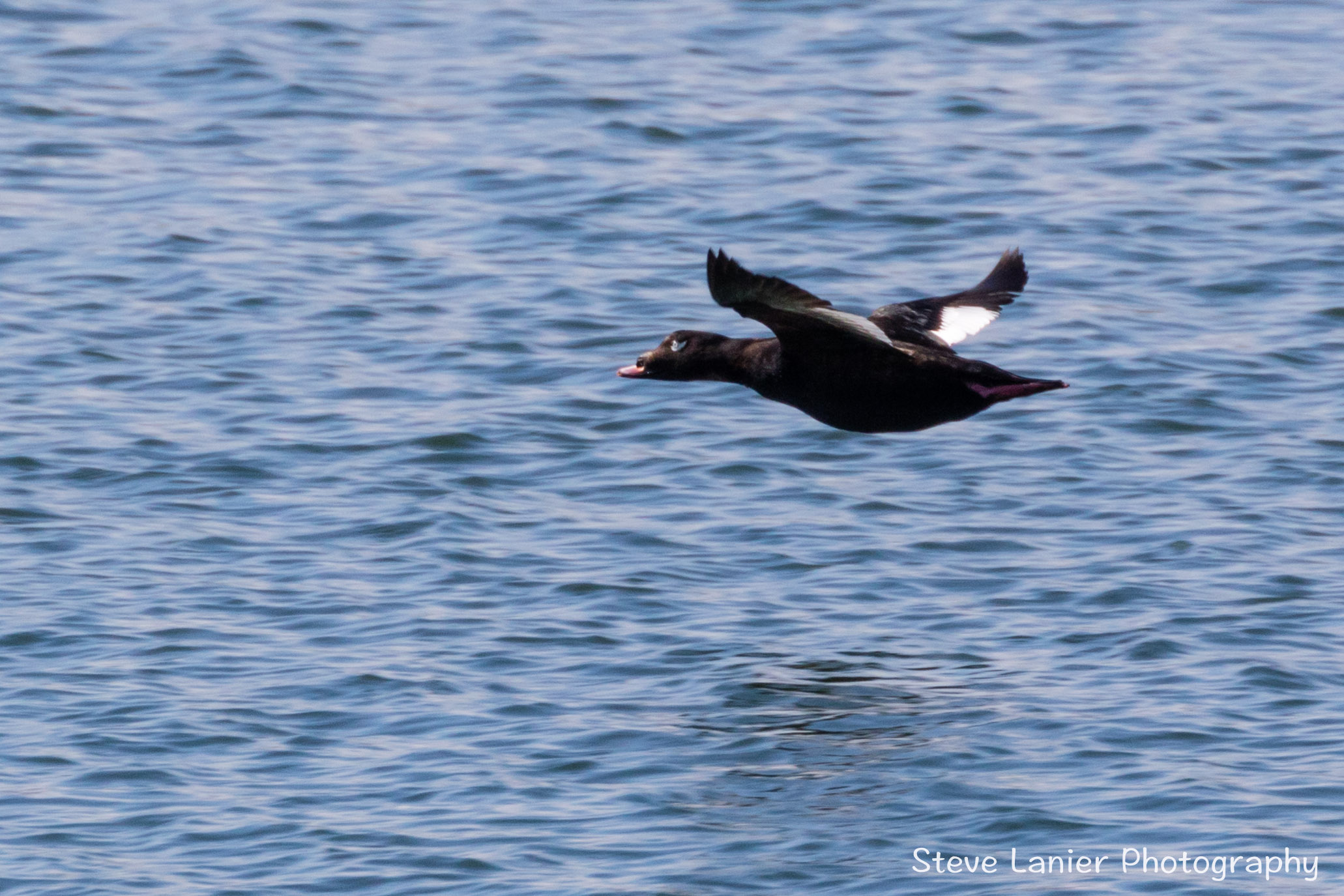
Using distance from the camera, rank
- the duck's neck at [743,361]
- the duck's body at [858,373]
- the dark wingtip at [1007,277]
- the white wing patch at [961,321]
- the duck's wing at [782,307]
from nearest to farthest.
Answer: the duck's wing at [782,307], the duck's body at [858,373], the duck's neck at [743,361], the white wing patch at [961,321], the dark wingtip at [1007,277]

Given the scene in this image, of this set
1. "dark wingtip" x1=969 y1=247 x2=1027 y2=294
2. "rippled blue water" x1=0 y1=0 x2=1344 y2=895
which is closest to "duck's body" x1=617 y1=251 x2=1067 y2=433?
"dark wingtip" x1=969 y1=247 x2=1027 y2=294

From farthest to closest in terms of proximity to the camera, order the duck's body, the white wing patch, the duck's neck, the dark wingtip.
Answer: the dark wingtip < the white wing patch < the duck's neck < the duck's body

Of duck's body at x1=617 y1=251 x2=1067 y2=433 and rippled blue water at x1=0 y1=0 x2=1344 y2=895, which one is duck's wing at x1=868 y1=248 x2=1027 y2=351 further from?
rippled blue water at x1=0 y1=0 x2=1344 y2=895

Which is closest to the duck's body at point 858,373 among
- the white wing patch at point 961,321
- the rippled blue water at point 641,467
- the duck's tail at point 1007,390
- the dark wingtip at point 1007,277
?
the duck's tail at point 1007,390

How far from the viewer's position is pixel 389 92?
682 inches

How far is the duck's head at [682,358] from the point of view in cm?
919

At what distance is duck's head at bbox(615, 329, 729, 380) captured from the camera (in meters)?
9.19

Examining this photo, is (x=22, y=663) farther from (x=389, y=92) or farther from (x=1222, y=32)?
(x=1222, y=32)

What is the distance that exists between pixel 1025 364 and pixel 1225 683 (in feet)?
12.8

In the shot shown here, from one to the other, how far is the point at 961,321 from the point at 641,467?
221 cm

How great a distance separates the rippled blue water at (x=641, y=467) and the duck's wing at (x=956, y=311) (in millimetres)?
1193

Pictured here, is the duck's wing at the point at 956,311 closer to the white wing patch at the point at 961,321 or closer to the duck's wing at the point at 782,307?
the white wing patch at the point at 961,321

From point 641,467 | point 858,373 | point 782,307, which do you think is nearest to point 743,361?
point 858,373

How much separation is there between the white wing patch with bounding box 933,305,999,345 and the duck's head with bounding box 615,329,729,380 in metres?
0.97
